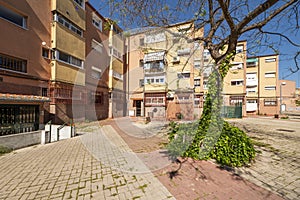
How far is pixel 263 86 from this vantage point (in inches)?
960

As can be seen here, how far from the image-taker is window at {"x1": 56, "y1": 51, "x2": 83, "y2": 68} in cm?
1130

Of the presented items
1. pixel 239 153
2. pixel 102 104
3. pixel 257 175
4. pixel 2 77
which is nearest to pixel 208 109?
pixel 239 153

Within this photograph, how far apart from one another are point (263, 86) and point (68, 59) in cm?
2934

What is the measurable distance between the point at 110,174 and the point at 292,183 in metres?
4.28

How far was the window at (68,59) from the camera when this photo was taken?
11305 mm

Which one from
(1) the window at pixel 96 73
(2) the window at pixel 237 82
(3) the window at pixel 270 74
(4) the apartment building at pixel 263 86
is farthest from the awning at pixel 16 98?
(3) the window at pixel 270 74

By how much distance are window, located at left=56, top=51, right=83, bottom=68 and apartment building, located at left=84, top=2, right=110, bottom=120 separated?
0.99 m

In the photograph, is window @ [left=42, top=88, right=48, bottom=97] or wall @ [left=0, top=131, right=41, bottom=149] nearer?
wall @ [left=0, top=131, right=41, bottom=149]

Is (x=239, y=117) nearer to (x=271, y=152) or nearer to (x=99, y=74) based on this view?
(x=271, y=152)

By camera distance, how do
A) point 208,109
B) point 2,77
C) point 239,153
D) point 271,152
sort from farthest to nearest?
1. point 2,77
2. point 271,152
3. point 208,109
4. point 239,153

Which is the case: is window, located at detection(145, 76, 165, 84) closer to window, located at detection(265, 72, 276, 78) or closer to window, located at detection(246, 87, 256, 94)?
window, located at detection(246, 87, 256, 94)

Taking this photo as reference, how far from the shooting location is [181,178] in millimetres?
3412

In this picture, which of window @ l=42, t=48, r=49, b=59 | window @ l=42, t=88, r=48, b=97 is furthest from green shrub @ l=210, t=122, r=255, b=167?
window @ l=42, t=48, r=49, b=59

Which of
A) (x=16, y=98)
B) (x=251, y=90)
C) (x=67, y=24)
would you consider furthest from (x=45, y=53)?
(x=251, y=90)
